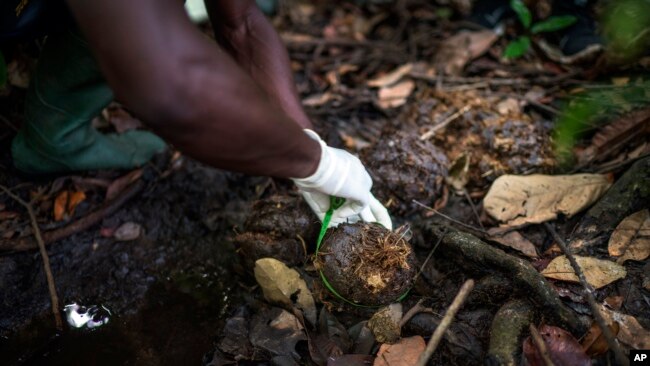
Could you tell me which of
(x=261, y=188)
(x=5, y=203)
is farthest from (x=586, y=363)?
(x=5, y=203)

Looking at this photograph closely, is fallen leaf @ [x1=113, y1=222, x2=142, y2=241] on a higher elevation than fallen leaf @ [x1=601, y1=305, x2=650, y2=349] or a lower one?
lower

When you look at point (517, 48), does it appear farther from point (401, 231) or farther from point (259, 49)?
point (259, 49)

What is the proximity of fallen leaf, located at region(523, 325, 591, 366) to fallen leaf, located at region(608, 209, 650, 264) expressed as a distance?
1.71ft

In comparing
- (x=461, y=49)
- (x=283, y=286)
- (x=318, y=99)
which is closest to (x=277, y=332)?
(x=283, y=286)

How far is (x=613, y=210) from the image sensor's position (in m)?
1.96

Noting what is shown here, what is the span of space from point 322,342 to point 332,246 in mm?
415

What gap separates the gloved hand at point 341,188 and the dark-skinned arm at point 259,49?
0.40 meters

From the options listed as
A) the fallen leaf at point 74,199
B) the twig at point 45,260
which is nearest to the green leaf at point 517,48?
the fallen leaf at point 74,199

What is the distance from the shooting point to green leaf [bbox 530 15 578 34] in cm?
315

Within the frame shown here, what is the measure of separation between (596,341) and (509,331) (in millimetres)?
304

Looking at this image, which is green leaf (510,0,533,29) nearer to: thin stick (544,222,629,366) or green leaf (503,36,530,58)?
green leaf (503,36,530,58)

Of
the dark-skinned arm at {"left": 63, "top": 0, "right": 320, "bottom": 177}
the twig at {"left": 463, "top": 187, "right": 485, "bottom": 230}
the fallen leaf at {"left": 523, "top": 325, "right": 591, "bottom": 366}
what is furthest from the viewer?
the twig at {"left": 463, "top": 187, "right": 485, "bottom": 230}

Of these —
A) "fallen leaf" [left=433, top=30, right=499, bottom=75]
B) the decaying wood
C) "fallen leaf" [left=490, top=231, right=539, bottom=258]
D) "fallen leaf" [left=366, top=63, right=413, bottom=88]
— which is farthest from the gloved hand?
"fallen leaf" [left=433, top=30, right=499, bottom=75]

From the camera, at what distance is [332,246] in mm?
1855
